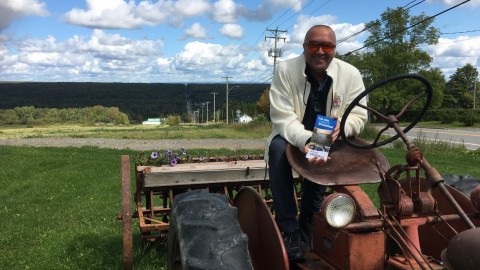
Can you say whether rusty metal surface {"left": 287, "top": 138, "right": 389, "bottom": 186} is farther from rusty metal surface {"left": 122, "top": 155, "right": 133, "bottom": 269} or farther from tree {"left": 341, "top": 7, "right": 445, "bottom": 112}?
tree {"left": 341, "top": 7, "right": 445, "bottom": 112}

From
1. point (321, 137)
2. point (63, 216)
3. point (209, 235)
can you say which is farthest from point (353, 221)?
point (63, 216)

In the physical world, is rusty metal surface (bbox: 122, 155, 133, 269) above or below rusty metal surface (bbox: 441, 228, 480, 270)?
below

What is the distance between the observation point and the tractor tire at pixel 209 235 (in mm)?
2688

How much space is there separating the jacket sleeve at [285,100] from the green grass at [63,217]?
2900mm

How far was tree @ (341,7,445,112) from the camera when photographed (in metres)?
55.2

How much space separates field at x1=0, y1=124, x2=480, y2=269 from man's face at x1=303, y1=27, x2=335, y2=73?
322 cm

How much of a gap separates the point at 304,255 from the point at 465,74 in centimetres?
8662

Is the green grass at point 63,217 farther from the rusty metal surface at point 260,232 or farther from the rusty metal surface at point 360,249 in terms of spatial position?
the rusty metal surface at point 360,249

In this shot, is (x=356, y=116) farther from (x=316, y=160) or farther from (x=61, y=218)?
(x=61, y=218)

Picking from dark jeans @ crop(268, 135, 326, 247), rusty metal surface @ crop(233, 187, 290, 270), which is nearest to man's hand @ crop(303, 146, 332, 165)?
dark jeans @ crop(268, 135, 326, 247)

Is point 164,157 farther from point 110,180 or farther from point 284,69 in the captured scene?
point 110,180

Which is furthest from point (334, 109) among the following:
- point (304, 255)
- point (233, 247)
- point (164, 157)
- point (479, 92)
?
point (479, 92)

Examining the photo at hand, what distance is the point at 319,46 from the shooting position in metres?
3.52

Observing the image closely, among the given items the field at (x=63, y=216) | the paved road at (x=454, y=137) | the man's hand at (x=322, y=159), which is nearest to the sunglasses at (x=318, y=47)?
the man's hand at (x=322, y=159)
